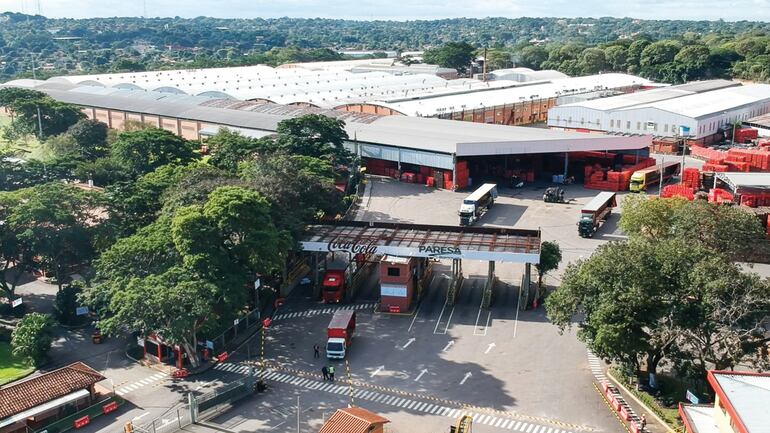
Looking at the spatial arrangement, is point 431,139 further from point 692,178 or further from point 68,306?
point 68,306

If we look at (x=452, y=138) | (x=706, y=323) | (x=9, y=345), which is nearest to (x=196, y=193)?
(x=9, y=345)

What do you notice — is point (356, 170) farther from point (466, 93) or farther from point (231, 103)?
point (466, 93)

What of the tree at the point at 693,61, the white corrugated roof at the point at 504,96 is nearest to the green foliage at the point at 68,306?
the white corrugated roof at the point at 504,96

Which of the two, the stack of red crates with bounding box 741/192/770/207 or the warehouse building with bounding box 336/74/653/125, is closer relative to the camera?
the stack of red crates with bounding box 741/192/770/207

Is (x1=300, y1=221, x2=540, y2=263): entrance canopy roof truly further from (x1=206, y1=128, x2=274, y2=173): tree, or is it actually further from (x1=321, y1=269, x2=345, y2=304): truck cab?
(x1=206, y1=128, x2=274, y2=173): tree

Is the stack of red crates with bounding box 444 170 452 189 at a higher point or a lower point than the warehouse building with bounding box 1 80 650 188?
lower

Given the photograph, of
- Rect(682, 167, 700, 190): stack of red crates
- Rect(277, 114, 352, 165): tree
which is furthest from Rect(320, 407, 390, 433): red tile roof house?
Rect(682, 167, 700, 190): stack of red crates

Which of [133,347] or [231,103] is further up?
[231,103]

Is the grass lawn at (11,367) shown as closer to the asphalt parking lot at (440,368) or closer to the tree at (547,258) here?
the asphalt parking lot at (440,368)
